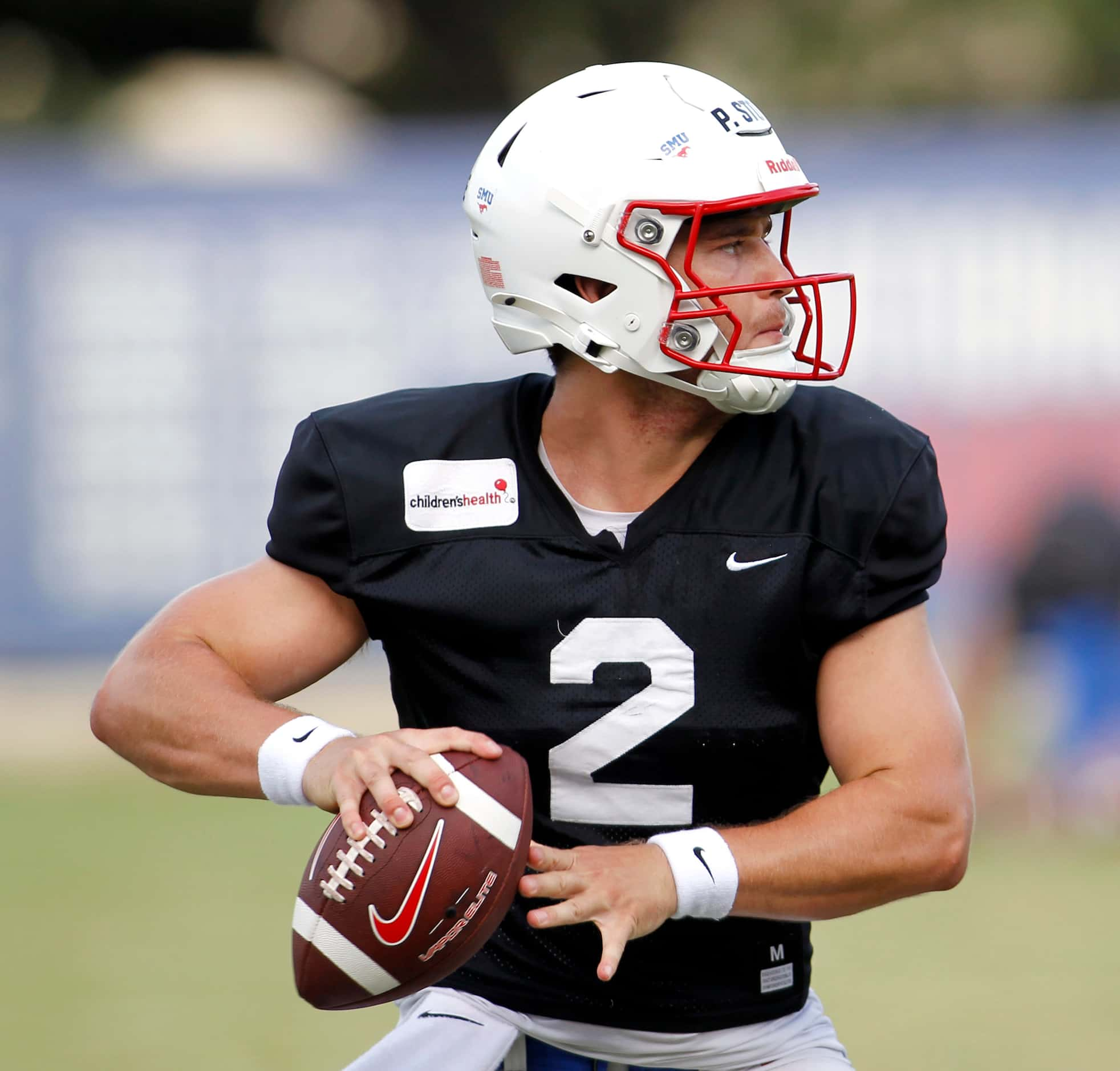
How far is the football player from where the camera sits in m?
2.88

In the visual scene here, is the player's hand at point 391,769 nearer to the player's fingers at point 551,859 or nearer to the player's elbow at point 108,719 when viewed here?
the player's fingers at point 551,859

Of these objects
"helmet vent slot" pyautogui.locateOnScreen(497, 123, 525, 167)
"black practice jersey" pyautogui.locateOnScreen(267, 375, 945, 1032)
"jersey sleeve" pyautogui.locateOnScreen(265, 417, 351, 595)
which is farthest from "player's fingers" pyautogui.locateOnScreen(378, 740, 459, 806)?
"helmet vent slot" pyautogui.locateOnScreen(497, 123, 525, 167)

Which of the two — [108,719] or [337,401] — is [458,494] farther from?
[337,401]

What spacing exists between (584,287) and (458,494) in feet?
1.52

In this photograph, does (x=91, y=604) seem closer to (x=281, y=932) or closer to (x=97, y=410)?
(x=97, y=410)

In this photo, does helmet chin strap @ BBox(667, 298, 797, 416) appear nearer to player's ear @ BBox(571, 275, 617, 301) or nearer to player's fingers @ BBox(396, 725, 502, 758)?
player's ear @ BBox(571, 275, 617, 301)

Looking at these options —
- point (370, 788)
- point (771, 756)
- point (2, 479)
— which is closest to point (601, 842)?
point (771, 756)

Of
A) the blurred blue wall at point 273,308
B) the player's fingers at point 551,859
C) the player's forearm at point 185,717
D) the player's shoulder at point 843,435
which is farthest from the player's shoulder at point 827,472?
the blurred blue wall at point 273,308

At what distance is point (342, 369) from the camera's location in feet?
33.8

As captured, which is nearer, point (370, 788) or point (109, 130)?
point (370, 788)

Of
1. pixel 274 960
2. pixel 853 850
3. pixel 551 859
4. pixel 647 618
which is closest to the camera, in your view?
pixel 551 859

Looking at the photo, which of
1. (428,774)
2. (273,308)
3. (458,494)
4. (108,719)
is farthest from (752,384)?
(273,308)

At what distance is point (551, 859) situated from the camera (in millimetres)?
2506

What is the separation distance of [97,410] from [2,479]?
0.68 m
